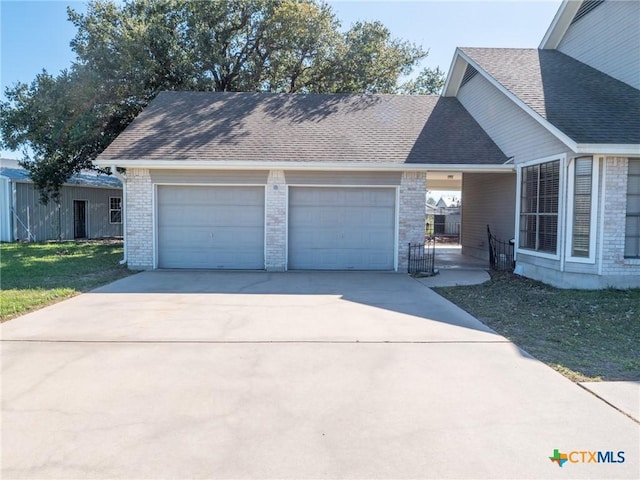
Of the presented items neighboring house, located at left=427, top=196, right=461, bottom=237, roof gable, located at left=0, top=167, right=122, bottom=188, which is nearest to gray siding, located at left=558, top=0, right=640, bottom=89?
neighboring house, located at left=427, top=196, right=461, bottom=237

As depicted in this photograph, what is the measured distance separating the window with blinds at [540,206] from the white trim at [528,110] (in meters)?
0.93

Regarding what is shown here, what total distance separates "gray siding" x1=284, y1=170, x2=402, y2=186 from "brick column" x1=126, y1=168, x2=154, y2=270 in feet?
12.3

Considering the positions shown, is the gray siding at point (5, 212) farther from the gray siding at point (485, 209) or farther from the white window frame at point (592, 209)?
the white window frame at point (592, 209)

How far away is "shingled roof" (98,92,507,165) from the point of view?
11734 millimetres

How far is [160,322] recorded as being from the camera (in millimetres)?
6582

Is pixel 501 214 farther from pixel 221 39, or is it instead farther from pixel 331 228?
pixel 221 39

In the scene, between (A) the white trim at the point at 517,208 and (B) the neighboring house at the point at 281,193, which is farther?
(B) the neighboring house at the point at 281,193

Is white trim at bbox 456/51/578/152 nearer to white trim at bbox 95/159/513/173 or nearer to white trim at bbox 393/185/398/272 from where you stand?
white trim at bbox 95/159/513/173

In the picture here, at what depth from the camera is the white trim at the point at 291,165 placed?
37.3 feet

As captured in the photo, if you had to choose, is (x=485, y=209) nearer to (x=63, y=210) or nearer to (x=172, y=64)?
(x=172, y=64)

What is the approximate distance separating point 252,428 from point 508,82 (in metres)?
11.3

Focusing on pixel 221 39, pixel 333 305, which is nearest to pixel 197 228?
pixel 333 305

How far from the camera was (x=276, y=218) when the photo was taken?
11914 mm

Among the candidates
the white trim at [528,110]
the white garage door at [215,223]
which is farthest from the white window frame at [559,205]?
the white garage door at [215,223]
